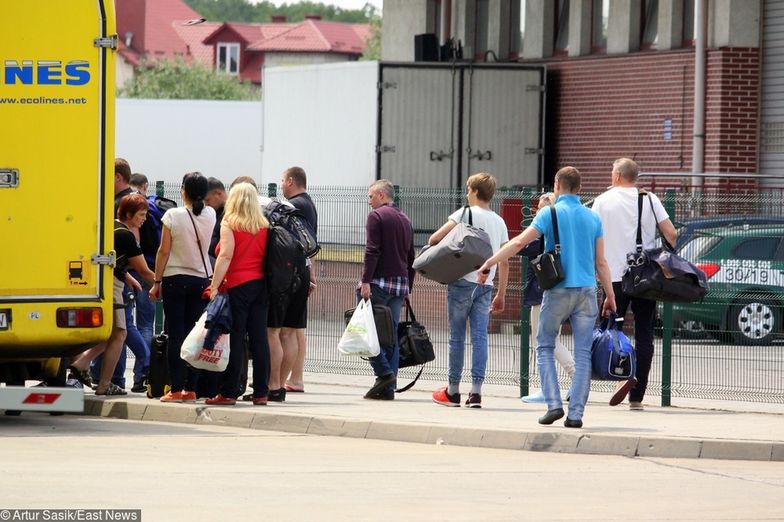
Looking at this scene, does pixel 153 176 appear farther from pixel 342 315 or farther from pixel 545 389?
pixel 545 389

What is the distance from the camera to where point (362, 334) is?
46.4 feet

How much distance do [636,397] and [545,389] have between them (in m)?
1.77

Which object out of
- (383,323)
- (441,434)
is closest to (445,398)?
(383,323)

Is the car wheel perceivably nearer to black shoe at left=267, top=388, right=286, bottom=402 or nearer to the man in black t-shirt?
the man in black t-shirt

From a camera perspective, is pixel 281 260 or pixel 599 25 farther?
pixel 599 25

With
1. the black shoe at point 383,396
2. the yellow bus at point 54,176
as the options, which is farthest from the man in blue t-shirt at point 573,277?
the yellow bus at point 54,176

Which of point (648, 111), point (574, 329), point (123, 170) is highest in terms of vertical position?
point (648, 111)

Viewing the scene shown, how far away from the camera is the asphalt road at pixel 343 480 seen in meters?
8.93

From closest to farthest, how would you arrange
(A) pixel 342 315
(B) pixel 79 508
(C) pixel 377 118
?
(B) pixel 79 508
(A) pixel 342 315
(C) pixel 377 118

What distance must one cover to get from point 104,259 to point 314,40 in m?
117

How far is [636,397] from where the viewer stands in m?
13.9

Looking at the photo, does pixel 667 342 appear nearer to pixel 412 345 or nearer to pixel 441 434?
pixel 412 345

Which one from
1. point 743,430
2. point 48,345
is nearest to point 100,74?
point 48,345

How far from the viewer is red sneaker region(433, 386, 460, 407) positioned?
14.2 meters
